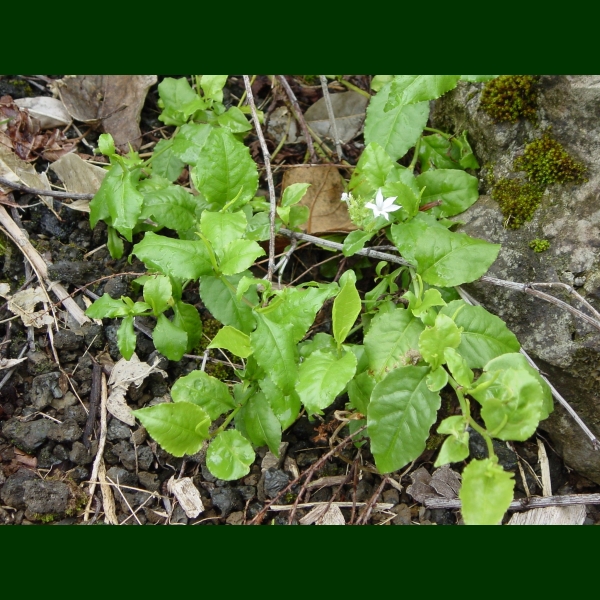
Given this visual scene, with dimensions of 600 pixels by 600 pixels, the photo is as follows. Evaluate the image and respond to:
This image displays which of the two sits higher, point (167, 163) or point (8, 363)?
point (167, 163)

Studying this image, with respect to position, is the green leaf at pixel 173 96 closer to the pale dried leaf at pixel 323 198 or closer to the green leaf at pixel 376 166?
the pale dried leaf at pixel 323 198

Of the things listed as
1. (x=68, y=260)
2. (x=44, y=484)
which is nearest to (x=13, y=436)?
(x=44, y=484)

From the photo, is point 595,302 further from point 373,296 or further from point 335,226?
point 335,226

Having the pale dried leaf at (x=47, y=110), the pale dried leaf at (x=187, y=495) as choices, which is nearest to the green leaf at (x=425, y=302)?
the pale dried leaf at (x=187, y=495)

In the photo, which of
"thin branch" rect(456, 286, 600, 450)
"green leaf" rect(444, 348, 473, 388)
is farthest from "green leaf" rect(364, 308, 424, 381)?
"thin branch" rect(456, 286, 600, 450)

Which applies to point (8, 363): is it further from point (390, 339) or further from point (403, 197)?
point (403, 197)

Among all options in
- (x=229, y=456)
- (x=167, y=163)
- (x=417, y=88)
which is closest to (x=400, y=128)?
(x=417, y=88)
